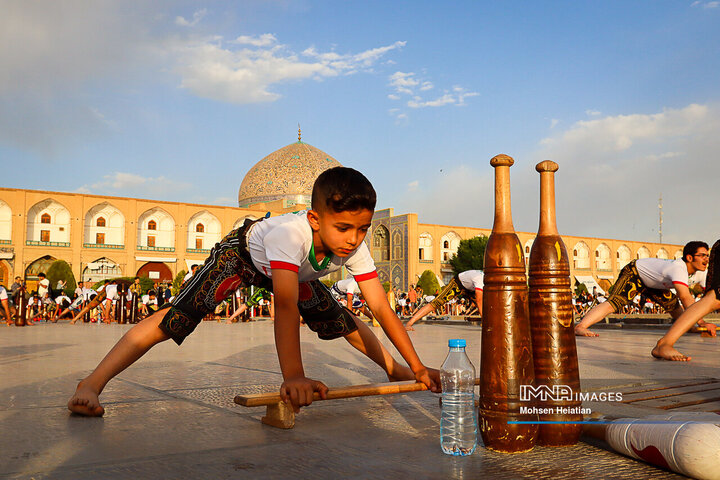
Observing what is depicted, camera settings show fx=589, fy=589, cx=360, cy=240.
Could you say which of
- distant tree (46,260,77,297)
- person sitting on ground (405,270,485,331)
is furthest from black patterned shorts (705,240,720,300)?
distant tree (46,260,77,297)

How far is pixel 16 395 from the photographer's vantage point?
2.48 metres

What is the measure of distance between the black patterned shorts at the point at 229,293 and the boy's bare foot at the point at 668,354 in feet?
9.48

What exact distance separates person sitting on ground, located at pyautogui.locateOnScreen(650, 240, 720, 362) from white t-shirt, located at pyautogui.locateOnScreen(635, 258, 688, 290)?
1330 mm

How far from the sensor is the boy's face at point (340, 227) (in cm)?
188

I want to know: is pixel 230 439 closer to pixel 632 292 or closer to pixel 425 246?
pixel 632 292

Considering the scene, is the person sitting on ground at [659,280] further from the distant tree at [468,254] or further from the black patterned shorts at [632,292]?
the distant tree at [468,254]

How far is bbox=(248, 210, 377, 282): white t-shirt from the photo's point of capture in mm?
1870

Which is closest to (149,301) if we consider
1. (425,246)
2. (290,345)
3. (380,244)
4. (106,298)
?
(106,298)

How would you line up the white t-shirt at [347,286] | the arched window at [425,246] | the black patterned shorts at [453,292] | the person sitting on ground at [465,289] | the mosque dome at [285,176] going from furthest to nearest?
the mosque dome at [285,176] < the arched window at [425,246] < the white t-shirt at [347,286] < the black patterned shorts at [453,292] < the person sitting on ground at [465,289]

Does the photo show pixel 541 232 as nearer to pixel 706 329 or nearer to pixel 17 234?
pixel 706 329

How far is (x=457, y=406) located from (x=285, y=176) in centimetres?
4203

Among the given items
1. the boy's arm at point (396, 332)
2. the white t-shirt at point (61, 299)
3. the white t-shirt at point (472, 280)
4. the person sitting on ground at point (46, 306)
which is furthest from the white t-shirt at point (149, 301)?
the boy's arm at point (396, 332)

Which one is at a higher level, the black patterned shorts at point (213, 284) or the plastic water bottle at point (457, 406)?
the black patterned shorts at point (213, 284)

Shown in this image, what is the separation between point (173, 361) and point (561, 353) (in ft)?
10.6
